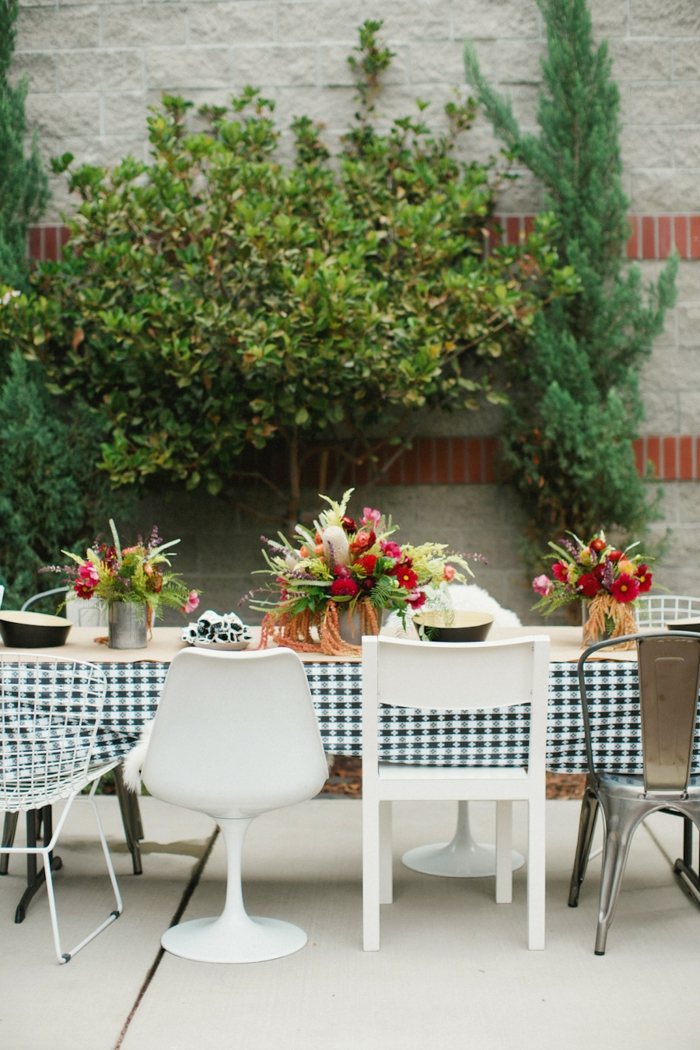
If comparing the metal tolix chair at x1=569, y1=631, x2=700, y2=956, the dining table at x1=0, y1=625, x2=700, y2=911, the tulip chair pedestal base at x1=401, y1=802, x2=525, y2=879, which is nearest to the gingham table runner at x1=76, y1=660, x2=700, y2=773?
the dining table at x1=0, y1=625, x2=700, y2=911

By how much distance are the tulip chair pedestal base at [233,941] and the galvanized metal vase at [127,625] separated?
944mm

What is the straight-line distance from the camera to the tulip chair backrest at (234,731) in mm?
2947

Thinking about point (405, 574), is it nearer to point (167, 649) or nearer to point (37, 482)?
point (167, 649)

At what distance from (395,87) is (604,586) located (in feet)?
11.6

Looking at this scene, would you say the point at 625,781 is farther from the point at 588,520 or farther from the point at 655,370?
the point at 655,370

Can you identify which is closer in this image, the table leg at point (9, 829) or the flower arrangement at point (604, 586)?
the flower arrangement at point (604, 586)

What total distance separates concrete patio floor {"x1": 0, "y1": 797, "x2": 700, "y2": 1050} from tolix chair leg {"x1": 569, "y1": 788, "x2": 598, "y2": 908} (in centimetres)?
6

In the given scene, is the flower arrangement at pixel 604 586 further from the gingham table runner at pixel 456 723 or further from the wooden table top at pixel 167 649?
the gingham table runner at pixel 456 723

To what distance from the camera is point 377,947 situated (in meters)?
3.17

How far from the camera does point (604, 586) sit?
142 inches

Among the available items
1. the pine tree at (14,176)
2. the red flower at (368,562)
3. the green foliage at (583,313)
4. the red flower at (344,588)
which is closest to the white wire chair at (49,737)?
the red flower at (344,588)

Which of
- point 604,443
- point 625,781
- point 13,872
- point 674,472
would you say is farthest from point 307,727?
point 674,472

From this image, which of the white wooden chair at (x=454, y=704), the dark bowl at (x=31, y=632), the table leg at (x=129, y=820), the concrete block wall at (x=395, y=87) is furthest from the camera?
the concrete block wall at (x=395, y=87)

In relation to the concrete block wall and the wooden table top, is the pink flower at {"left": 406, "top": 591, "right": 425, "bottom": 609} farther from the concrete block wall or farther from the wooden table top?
the concrete block wall
